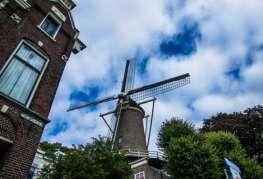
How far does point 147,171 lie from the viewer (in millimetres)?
23141

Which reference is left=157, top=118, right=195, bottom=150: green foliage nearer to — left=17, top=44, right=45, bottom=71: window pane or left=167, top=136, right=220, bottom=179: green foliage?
left=167, top=136, right=220, bottom=179: green foliage

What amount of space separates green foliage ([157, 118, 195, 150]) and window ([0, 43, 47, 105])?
14.8 meters

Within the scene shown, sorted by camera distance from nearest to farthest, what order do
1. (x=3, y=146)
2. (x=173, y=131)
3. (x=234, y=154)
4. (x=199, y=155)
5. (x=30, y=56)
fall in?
(x=3, y=146), (x=30, y=56), (x=199, y=155), (x=234, y=154), (x=173, y=131)

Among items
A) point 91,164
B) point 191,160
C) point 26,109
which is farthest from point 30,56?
point 191,160

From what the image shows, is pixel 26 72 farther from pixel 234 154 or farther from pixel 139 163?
pixel 234 154

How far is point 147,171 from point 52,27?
52.5 ft

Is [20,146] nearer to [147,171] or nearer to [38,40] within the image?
[38,40]

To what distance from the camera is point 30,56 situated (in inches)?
448

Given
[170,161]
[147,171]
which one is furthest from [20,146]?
[147,171]

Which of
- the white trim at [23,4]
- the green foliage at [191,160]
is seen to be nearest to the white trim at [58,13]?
the white trim at [23,4]

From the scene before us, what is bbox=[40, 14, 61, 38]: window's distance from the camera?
1295 cm

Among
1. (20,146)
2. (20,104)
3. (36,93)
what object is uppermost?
(36,93)

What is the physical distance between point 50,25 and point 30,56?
9.48ft

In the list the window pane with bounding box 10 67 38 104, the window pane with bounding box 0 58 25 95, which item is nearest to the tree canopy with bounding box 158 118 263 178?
the window pane with bounding box 10 67 38 104
